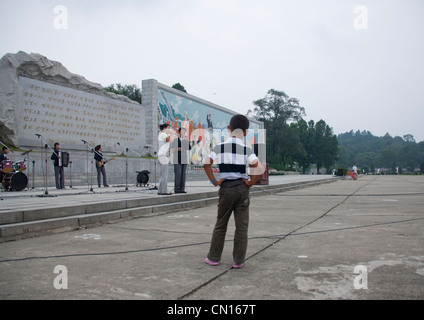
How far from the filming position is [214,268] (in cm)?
330

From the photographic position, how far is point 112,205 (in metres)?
6.88

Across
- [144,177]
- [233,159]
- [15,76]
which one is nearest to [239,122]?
[233,159]

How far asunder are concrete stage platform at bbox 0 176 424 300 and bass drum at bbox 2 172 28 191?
598 cm

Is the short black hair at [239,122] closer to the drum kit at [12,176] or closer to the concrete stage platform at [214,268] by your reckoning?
the concrete stage platform at [214,268]

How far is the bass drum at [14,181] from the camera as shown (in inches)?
400

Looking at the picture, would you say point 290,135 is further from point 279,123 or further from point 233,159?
point 233,159

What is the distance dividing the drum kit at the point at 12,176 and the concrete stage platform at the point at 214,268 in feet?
19.7

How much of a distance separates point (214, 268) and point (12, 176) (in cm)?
901

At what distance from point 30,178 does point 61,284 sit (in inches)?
474

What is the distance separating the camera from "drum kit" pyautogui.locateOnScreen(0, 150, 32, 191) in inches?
396

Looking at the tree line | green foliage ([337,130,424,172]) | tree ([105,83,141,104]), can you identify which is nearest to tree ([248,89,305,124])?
the tree line

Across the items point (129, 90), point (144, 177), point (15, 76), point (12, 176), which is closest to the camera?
point (12, 176)

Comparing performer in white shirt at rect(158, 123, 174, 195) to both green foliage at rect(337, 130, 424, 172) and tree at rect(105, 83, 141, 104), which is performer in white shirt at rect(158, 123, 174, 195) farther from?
green foliage at rect(337, 130, 424, 172)
